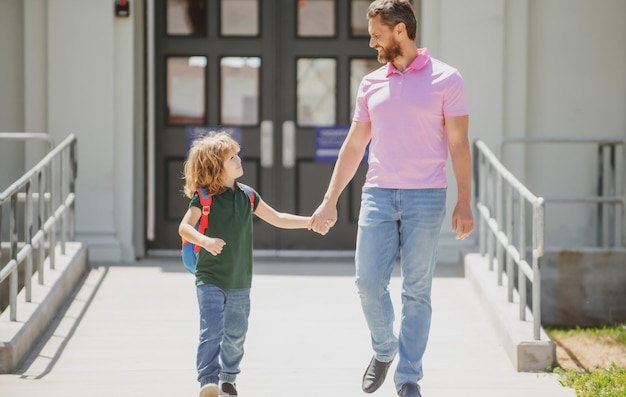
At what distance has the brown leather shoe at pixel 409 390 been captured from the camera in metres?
5.15

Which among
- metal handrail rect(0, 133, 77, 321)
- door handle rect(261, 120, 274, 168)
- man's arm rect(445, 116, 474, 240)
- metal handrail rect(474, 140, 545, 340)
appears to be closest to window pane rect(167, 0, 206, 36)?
door handle rect(261, 120, 274, 168)

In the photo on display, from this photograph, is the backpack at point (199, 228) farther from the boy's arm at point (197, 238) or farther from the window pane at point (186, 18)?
the window pane at point (186, 18)

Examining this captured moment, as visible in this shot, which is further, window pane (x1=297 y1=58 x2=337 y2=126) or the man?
window pane (x1=297 y1=58 x2=337 y2=126)

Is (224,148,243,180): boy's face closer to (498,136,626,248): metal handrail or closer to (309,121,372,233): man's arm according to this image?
(309,121,372,233): man's arm

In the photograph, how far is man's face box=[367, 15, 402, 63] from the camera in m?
5.21

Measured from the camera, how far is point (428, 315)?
5238 millimetres

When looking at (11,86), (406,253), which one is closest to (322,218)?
(406,253)

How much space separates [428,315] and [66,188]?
494cm

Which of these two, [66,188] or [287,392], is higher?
[66,188]

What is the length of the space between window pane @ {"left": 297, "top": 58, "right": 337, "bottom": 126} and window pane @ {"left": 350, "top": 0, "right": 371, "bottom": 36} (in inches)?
13.0

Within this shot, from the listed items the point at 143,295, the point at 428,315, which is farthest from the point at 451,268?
the point at 428,315

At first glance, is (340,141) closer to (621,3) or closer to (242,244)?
(621,3)

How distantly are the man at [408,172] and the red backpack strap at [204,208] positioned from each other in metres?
0.70

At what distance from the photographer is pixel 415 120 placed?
5.16m
